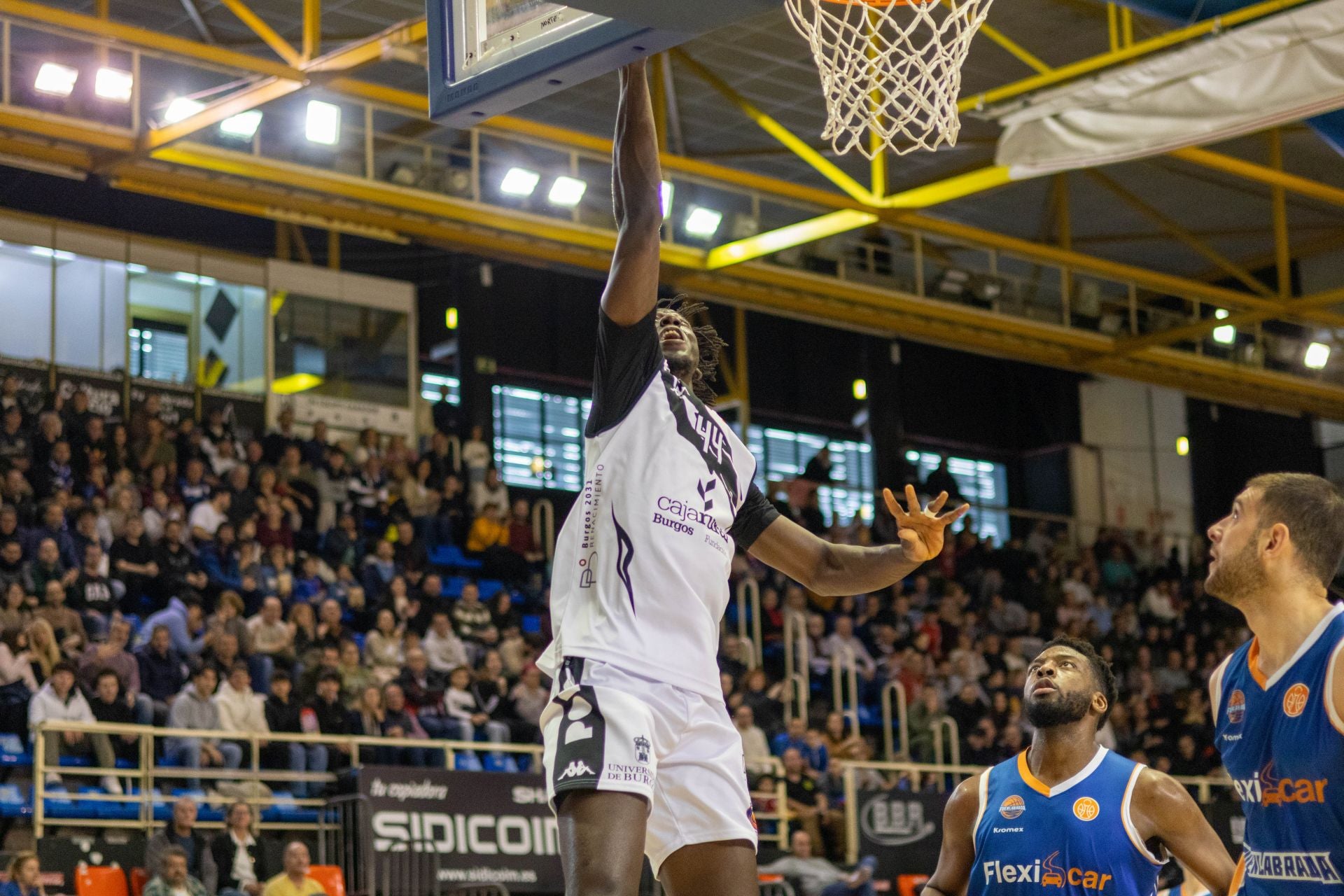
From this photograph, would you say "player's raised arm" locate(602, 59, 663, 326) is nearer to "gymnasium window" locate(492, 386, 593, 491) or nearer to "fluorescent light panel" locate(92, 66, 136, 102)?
"fluorescent light panel" locate(92, 66, 136, 102)

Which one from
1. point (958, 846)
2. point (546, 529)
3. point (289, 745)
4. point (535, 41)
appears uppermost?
point (546, 529)

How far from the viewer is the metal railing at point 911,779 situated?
15.8 m

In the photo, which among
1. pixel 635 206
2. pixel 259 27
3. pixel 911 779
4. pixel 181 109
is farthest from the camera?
pixel 911 779

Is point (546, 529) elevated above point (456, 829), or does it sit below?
above

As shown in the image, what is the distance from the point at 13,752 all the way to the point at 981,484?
18.8 meters

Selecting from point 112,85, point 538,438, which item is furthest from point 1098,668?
point 538,438

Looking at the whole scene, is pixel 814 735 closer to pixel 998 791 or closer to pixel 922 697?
pixel 922 697

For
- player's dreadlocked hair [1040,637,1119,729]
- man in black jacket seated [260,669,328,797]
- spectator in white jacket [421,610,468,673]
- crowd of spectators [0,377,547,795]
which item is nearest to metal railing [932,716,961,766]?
crowd of spectators [0,377,547,795]

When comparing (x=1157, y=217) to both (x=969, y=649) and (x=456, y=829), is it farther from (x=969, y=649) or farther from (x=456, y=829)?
(x=456, y=829)

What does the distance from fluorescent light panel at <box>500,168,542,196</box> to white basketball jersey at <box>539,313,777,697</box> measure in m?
14.7

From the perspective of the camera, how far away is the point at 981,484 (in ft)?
95.1

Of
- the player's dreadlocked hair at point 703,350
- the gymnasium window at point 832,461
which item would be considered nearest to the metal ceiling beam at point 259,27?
the player's dreadlocked hair at point 703,350

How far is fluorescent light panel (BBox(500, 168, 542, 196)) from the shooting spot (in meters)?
19.0

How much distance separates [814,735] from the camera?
17.1 meters
